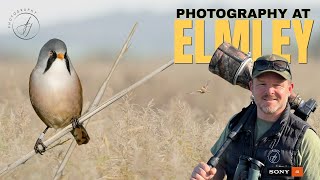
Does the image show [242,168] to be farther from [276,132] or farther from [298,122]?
[298,122]

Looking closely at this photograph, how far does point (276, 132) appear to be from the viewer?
13.3ft

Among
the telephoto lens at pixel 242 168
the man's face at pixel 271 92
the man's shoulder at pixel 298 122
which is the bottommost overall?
the telephoto lens at pixel 242 168

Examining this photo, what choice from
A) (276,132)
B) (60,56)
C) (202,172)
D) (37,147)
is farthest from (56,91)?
(276,132)

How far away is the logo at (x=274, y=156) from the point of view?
4.03 metres

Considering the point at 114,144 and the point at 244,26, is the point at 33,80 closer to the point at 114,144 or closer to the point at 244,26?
the point at 114,144

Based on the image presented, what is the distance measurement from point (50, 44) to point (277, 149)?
247cm

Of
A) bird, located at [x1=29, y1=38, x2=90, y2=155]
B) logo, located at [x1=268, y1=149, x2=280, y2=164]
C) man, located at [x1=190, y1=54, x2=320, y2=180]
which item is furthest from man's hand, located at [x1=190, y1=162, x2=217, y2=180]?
bird, located at [x1=29, y1=38, x2=90, y2=155]

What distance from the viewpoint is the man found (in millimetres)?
3953

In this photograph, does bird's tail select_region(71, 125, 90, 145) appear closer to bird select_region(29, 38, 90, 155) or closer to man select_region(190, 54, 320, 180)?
bird select_region(29, 38, 90, 155)

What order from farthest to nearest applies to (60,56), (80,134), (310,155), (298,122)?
1. (80,134)
2. (60,56)
3. (298,122)
4. (310,155)

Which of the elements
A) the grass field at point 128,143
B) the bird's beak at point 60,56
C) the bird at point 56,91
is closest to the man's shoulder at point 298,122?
the grass field at point 128,143

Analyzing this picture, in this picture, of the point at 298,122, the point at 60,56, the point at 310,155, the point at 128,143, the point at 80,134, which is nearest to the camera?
the point at 310,155

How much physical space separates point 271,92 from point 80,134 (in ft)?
7.60

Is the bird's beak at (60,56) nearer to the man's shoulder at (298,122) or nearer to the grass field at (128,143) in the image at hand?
the grass field at (128,143)
